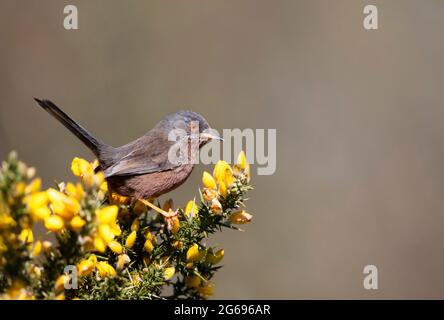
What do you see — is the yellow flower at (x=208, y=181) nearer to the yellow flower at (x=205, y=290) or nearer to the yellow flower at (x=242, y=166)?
the yellow flower at (x=242, y=166)

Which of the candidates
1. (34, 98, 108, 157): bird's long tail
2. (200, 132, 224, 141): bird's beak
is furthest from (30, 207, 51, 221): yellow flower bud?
(200, 132, 224, 141): bird's beak

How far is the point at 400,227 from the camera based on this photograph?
736 centimetres

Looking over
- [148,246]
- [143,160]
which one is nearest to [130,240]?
[148,246]

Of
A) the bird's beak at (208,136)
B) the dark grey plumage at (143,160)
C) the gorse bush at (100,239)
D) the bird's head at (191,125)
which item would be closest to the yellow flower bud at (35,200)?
the gorse bush at (100,239)

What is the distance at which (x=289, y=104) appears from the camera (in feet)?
25.5

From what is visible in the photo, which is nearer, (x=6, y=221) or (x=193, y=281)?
(x=6, y=221)

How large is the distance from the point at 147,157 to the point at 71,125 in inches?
25.9

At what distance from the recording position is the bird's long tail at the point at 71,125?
3.49 metres

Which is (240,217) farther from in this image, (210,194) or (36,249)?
(36,249)

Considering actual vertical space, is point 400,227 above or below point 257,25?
below

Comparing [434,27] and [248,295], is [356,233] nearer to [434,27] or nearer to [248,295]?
[248,295]

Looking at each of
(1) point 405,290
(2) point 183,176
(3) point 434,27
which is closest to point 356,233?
(1) point 405,290

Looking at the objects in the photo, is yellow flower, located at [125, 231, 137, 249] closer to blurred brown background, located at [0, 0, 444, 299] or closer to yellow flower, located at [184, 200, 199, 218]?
yellow flower, located at [184, 200, 199, 218]

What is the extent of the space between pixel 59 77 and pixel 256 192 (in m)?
3.05
